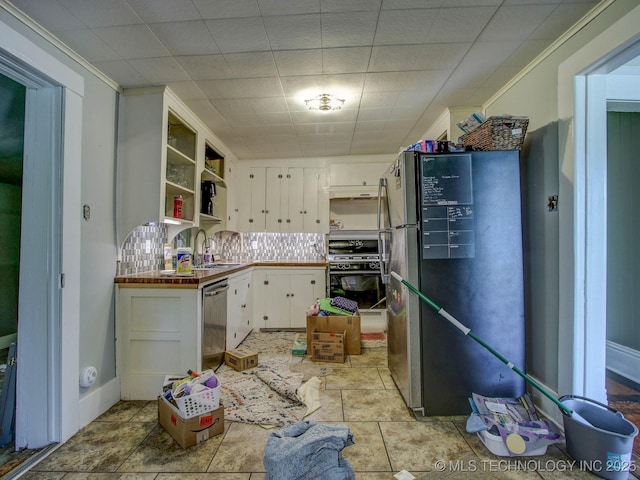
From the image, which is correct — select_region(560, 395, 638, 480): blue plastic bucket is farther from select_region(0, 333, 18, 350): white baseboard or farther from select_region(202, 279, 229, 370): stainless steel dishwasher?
select_region(0, 333, 18, 350): white baseboard

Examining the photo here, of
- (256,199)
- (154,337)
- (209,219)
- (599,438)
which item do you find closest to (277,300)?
(209,219)

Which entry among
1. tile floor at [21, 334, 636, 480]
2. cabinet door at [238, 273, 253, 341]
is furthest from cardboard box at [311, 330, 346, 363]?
cabinet door at [238, 273, 253, 341]

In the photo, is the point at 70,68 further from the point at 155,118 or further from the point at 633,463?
the point at 633,463

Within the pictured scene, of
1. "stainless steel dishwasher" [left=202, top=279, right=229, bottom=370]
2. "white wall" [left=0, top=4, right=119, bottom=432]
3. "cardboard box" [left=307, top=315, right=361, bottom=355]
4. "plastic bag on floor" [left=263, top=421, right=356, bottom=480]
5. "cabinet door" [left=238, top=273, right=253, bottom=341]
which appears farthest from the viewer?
"cabinet door" [left=238, top=273, right=253, bottom=341]

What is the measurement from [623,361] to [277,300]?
→ 11.5 ft

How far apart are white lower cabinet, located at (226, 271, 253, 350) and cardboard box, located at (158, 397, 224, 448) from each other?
1109mm

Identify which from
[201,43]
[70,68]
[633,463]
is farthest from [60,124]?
[633,463]

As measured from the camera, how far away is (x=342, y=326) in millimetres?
3074

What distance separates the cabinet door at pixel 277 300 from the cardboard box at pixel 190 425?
214 centimetres

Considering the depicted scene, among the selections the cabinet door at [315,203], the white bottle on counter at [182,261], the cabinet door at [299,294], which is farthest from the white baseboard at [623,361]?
the white bottle on counter at [182,261]

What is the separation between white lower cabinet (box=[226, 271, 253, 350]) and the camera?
3.00 m

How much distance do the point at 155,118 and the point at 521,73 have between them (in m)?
2.74

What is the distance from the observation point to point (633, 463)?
154 cm

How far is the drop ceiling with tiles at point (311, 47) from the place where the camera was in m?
1.58
